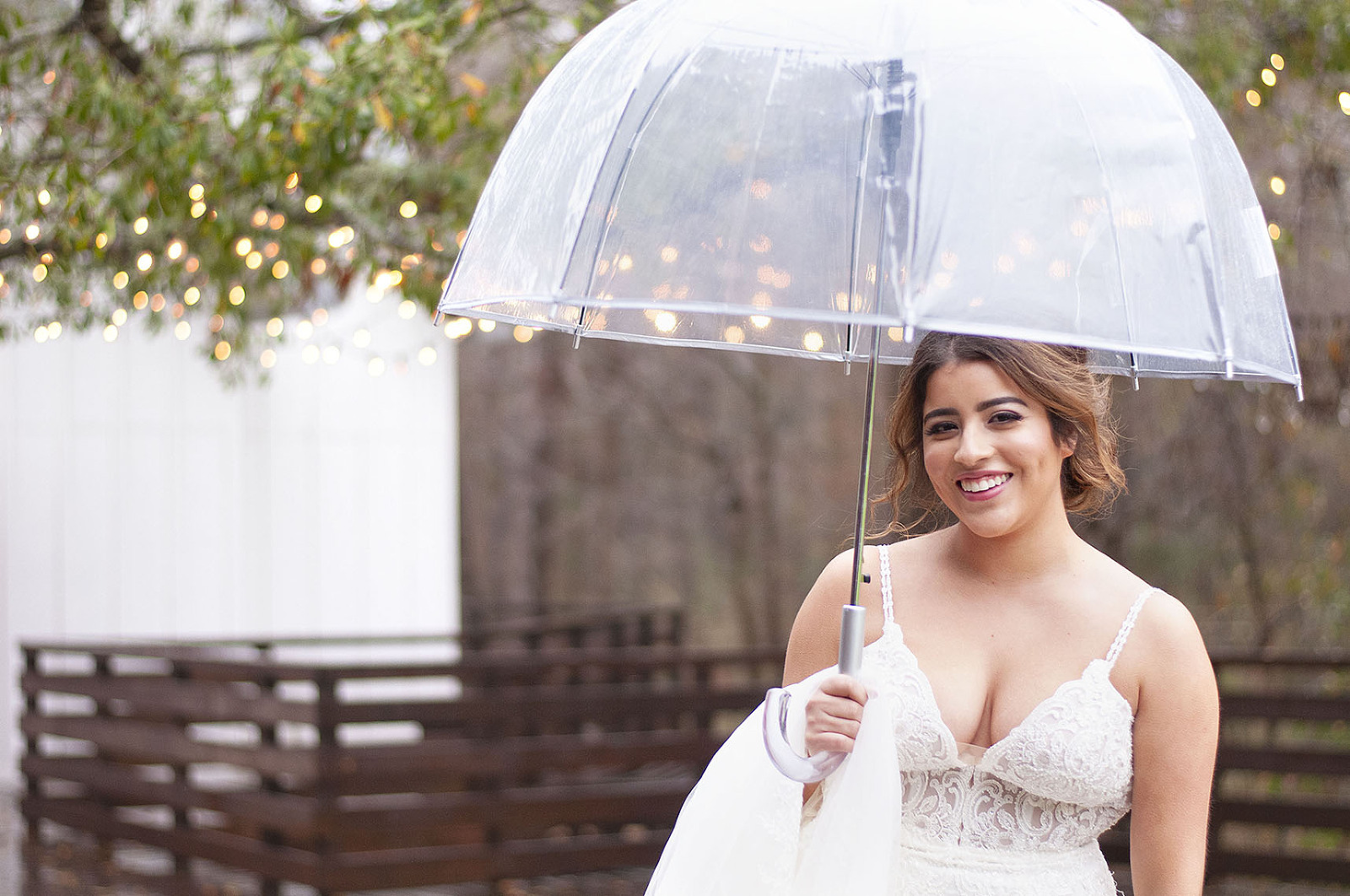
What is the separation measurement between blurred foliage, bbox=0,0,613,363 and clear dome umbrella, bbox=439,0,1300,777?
96.2 inches

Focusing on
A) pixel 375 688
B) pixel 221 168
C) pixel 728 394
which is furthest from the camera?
pixel 728 394

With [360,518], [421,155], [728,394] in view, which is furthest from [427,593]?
[728,394]

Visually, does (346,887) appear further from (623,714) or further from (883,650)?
(883,650)

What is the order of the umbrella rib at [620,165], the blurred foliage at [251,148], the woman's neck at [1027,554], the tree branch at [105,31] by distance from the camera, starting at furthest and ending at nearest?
the tree branch at [105,31] < the blurred foliage at [251,148] < the woman's neck at [1027,554] < the umbrella rib at [620,165]

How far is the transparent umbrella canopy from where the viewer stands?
1.90 meters

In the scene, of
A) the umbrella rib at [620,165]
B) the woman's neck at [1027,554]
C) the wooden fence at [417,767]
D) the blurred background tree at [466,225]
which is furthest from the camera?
the wooden fence at [417,767]

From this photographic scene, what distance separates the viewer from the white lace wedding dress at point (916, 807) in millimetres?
2145

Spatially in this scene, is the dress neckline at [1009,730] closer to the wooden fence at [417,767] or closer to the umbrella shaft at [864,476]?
the umbrella shaft at [864,476]

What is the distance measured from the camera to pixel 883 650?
2271mm

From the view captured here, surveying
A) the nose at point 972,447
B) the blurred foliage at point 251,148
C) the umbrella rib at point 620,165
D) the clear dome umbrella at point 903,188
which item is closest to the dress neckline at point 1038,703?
the clear dome umbrella at point 903,188

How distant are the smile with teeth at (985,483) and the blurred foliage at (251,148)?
276cm

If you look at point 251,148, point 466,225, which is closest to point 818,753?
point 251,148

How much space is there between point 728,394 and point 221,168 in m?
14.6

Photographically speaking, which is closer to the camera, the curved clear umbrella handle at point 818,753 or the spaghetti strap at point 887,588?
the curved clear umbrella handle at point 818,753
